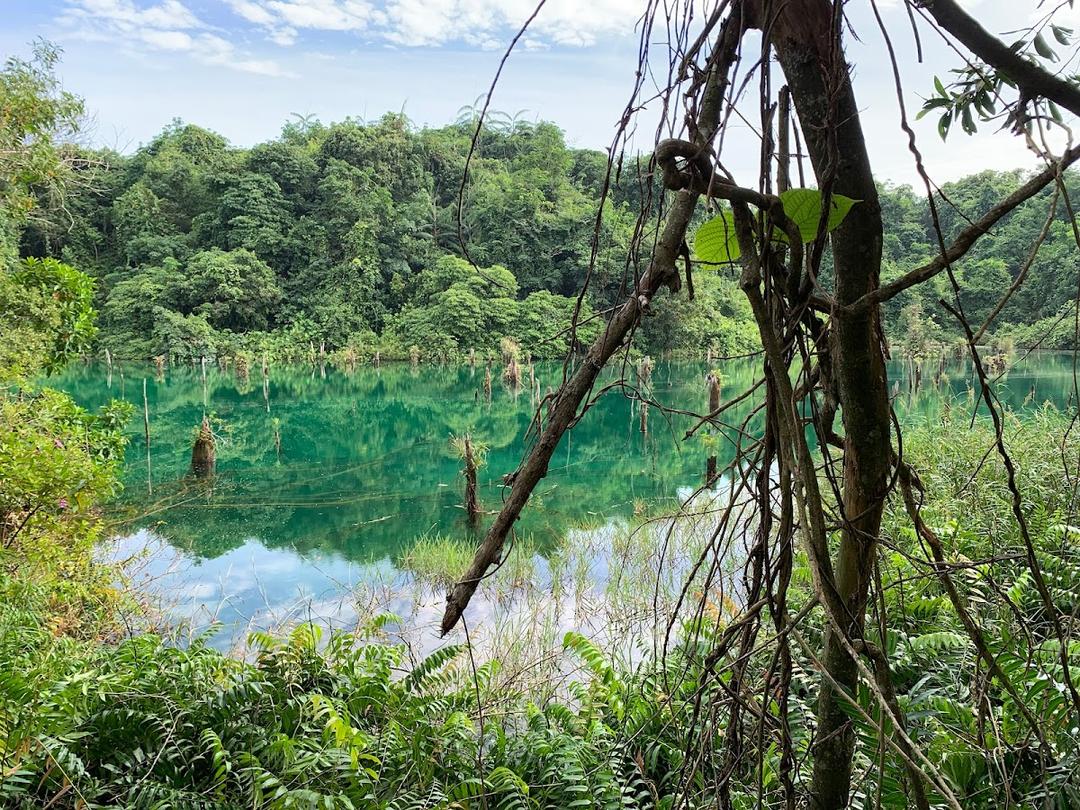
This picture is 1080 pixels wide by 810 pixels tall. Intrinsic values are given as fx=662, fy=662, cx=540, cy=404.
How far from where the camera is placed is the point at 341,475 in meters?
9.80

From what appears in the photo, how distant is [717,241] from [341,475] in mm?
9762

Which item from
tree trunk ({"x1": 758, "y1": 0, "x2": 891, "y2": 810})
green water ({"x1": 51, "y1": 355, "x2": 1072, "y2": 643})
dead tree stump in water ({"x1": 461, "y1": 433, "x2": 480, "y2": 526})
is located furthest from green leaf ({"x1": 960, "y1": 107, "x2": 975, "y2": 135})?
dead tree stump in water ({"x1": 461, "y1": 433, "x2": 480, "y2": 526})

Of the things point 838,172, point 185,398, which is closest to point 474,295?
point 185,398

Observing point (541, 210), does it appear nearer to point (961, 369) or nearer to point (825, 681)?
point (961, 369)

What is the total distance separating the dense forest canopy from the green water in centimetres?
536

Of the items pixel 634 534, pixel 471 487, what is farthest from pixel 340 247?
pixel 634 534

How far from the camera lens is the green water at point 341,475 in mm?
6012

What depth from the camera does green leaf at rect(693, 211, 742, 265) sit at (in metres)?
0.61

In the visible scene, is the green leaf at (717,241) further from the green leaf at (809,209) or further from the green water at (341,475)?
Result: the green water at (341,475)

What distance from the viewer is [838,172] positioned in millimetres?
620

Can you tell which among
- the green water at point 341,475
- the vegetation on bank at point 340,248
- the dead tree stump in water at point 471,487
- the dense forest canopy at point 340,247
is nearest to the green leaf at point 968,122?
the green water at point 341,475

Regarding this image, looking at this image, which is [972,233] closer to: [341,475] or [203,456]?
[341,475]

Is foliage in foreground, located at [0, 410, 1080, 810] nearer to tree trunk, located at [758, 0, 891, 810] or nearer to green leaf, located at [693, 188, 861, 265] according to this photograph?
tree trunk, located at [758, 0, 891, 810]

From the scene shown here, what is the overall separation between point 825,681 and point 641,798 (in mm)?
1580
